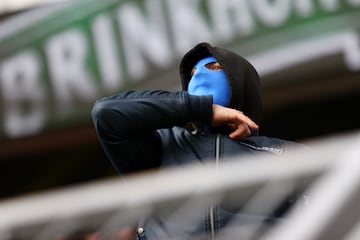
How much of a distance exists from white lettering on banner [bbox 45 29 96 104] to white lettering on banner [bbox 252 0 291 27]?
81 cm

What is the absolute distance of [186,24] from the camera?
3520 mm

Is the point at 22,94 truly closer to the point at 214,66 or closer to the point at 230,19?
the point at 230,19

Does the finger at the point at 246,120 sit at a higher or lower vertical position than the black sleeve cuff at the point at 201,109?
lower

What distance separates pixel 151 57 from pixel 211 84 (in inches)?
89.4

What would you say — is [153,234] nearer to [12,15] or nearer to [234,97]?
[234,97]

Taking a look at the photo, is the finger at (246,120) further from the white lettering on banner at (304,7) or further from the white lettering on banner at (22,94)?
the white lettering on banner at (22,94)

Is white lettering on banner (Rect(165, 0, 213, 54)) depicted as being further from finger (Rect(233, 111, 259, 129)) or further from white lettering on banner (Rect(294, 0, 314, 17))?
finger (Rect(233, 111, 259, 129))

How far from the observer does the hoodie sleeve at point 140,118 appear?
121 cm

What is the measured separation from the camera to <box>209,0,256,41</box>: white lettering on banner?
3469 mm

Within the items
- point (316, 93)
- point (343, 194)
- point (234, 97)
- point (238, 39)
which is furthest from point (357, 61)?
point (343, 194)

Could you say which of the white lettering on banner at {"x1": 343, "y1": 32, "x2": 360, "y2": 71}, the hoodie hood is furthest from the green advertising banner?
the hoodie hood

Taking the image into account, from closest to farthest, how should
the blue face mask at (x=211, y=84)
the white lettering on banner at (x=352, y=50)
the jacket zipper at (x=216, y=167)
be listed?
the jacket zipper at (x=216, y=167), the blue face mask at (x=211, y=84), the white lettering on banner at (x=352, y=50)

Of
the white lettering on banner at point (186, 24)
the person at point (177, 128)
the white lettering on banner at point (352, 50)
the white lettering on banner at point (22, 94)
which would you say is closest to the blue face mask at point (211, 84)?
the person at point (177, 128)

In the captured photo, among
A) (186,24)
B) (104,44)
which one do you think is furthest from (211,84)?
(104,44)
